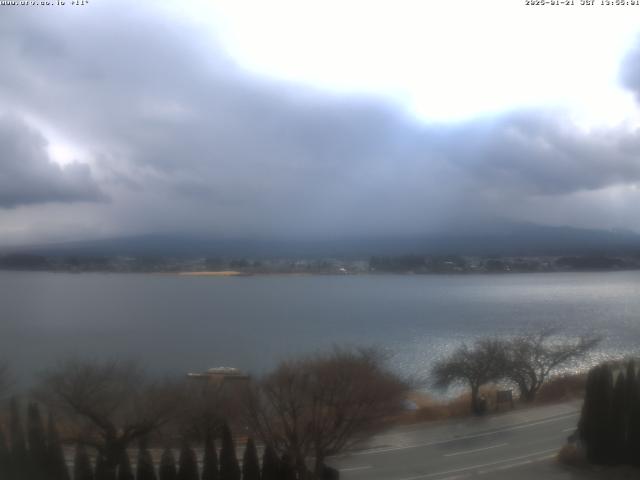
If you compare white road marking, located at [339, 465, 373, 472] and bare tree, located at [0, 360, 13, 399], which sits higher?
bare tree, located at [0, 360, 13, 399]

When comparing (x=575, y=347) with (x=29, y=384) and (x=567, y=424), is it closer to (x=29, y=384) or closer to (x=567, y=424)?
(x=567, y=424)

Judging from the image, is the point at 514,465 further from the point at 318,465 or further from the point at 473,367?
the point at 473,367

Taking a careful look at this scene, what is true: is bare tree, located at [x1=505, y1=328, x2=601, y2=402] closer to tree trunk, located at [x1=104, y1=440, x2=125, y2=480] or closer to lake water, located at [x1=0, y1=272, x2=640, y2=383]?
lake water, located at [x1=0, y1=272, x2=640, y2=383]

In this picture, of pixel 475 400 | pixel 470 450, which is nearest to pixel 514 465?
pixel 470 450

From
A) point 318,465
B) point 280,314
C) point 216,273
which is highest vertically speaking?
point 216,273

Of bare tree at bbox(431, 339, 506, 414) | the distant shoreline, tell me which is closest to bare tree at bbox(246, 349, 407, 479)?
bare tree at bbox(431, 339, 506, 414)

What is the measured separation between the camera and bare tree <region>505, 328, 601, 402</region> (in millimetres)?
7914

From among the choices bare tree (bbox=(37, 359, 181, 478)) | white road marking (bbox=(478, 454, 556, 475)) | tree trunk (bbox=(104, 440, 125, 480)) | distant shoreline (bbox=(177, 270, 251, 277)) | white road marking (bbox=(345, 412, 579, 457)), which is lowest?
white road marking (bbox=(478, 454, 556, 475))

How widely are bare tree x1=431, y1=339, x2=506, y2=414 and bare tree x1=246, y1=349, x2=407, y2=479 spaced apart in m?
2.11

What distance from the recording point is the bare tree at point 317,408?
582 centimetres

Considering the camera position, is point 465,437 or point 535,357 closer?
point 465,437

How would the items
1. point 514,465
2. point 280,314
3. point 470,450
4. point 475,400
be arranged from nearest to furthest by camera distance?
1. point 514,465
2. point 470,450
3. point 475,400
4. point 280,314

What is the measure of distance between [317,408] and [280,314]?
23.0 feet

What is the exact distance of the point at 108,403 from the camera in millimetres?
5930
